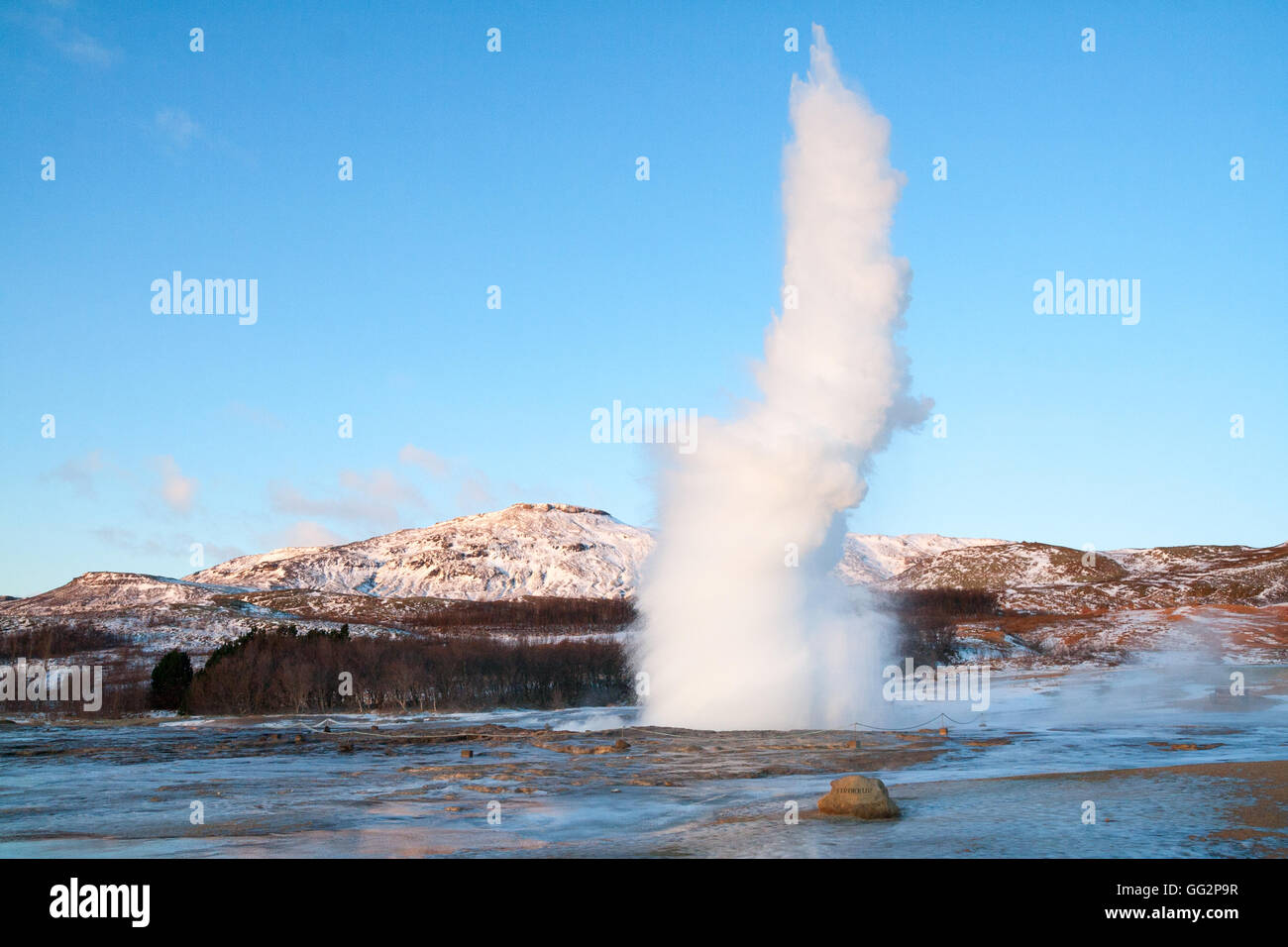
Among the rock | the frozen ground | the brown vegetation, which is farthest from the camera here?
the brown vegetation

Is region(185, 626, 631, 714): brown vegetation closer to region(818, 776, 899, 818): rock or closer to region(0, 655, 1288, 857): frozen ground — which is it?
region(0, 655, 1288, 857): frozen ground

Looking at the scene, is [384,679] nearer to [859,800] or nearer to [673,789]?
[673,789]

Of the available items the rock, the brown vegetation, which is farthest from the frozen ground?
the brown vegetation

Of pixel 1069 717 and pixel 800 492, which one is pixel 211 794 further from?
pixel 1069 717

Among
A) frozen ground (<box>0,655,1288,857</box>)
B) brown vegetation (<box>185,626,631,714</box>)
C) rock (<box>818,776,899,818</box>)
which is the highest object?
rock (<box>818,776,899,818</box>)

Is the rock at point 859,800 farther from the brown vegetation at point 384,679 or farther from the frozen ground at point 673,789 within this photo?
the brown vegetation at point 384,679

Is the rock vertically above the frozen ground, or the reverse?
the rock
